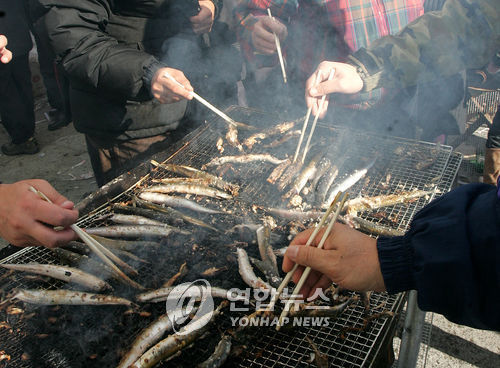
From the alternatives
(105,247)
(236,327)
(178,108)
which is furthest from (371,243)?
(178,108)

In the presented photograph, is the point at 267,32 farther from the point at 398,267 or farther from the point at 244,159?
the point at 398,267

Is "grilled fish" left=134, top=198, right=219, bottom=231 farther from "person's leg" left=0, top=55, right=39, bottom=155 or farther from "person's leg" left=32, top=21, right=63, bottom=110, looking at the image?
"person's leg" left=32, top=21, right=63, bottom=110

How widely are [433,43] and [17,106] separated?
26.9ft

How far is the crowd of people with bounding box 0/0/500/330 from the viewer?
1.67 metres

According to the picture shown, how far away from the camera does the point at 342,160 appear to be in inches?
161

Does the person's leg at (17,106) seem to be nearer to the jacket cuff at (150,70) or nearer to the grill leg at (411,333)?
the jacket cuff at (150,70)

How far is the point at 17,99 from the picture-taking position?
7781 millimetres

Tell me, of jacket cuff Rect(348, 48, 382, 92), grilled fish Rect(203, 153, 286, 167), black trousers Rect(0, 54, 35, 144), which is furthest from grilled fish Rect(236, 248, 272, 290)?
black trousers Rect(0, 54, 35, 144)

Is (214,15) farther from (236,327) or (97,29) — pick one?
(236,327)

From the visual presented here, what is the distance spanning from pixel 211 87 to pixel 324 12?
2.17 metres

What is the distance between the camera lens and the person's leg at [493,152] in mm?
4223

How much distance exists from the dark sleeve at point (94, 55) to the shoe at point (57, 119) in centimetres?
602

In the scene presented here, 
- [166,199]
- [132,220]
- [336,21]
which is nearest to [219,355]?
[132,220]

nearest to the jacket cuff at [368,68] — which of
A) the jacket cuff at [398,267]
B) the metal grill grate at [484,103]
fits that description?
the jacket cuff at [398,267]
